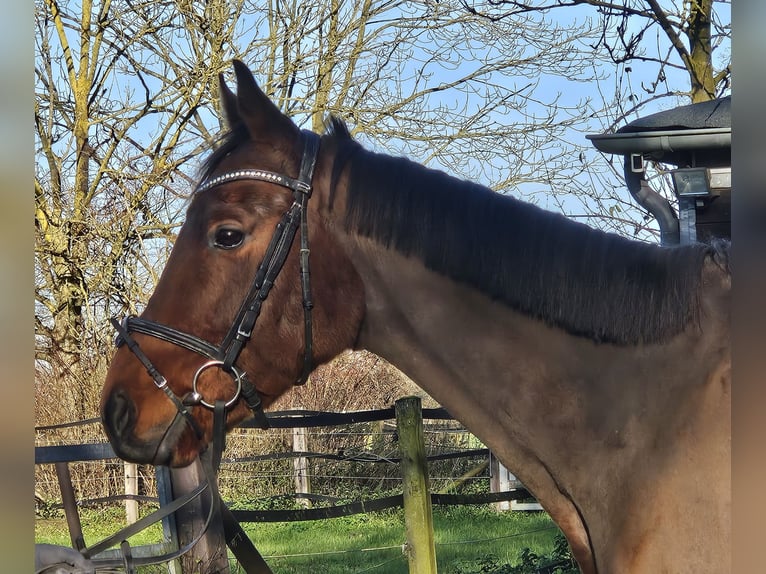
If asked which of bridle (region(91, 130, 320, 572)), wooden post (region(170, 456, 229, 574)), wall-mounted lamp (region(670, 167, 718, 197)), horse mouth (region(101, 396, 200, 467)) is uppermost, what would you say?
wall-mounted lamp (region(670, 167, 718, 197))

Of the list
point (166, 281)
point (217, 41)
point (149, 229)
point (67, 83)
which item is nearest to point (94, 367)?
point (149, 229)

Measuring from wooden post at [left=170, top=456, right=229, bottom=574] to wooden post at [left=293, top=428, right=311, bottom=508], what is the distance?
4.80 meters

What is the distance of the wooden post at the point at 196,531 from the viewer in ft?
12.0

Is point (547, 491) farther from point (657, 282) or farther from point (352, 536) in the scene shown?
point (352, 536)

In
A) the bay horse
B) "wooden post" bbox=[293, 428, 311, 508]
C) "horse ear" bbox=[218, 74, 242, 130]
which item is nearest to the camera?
the bay horse

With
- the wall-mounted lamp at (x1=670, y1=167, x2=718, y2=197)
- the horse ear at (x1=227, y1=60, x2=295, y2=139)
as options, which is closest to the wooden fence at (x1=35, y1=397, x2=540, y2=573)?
the horse ear at (x1=227, y1=60, x2=295, y2=139)

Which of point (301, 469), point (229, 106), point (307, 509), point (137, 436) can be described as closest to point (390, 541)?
point (301, 469)

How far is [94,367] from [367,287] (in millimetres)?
7664

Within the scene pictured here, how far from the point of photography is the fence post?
442 cm

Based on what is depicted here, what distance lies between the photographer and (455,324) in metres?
1.89

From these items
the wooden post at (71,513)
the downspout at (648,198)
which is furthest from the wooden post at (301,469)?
the downspout at (648,198)

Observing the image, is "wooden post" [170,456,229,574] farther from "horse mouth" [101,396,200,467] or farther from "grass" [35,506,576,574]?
"horse mouth" [101,396,200,467]

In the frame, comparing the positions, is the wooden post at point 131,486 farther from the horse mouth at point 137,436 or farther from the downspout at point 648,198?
the horse mouth at point 137,436

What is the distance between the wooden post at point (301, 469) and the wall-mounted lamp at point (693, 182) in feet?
18.3
